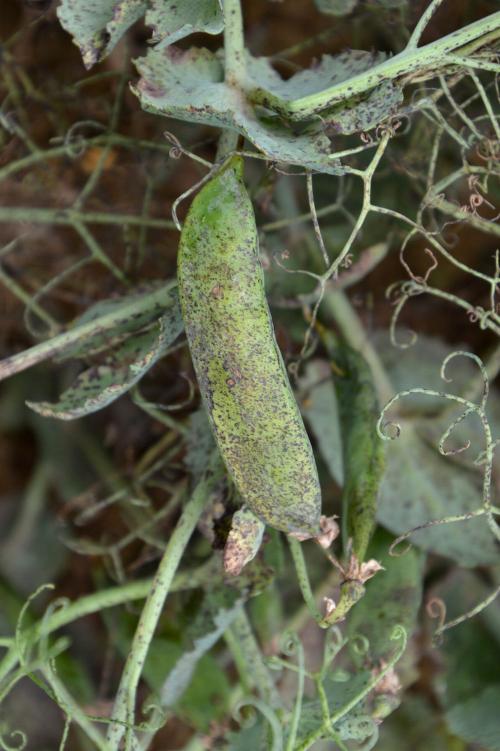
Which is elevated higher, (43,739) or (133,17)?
(133,17)

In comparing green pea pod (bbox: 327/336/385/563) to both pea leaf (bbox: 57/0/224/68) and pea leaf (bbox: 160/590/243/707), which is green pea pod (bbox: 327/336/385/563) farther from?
pea leaf (bbox: 57/0/224/68)

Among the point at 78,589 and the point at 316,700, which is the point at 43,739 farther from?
the point at 316,700

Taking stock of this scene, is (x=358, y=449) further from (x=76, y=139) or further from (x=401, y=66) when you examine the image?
(x=76, y=139)

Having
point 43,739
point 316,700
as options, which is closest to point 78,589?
point 43,739

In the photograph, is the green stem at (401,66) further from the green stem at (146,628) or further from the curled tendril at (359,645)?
the curled tendril at (359,645)

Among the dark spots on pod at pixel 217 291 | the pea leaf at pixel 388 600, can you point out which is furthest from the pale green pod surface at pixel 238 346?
the pea leaf at pixel 388 600

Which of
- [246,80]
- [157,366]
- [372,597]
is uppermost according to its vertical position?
[246,80]

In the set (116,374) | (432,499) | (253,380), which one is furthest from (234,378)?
(432,499)
